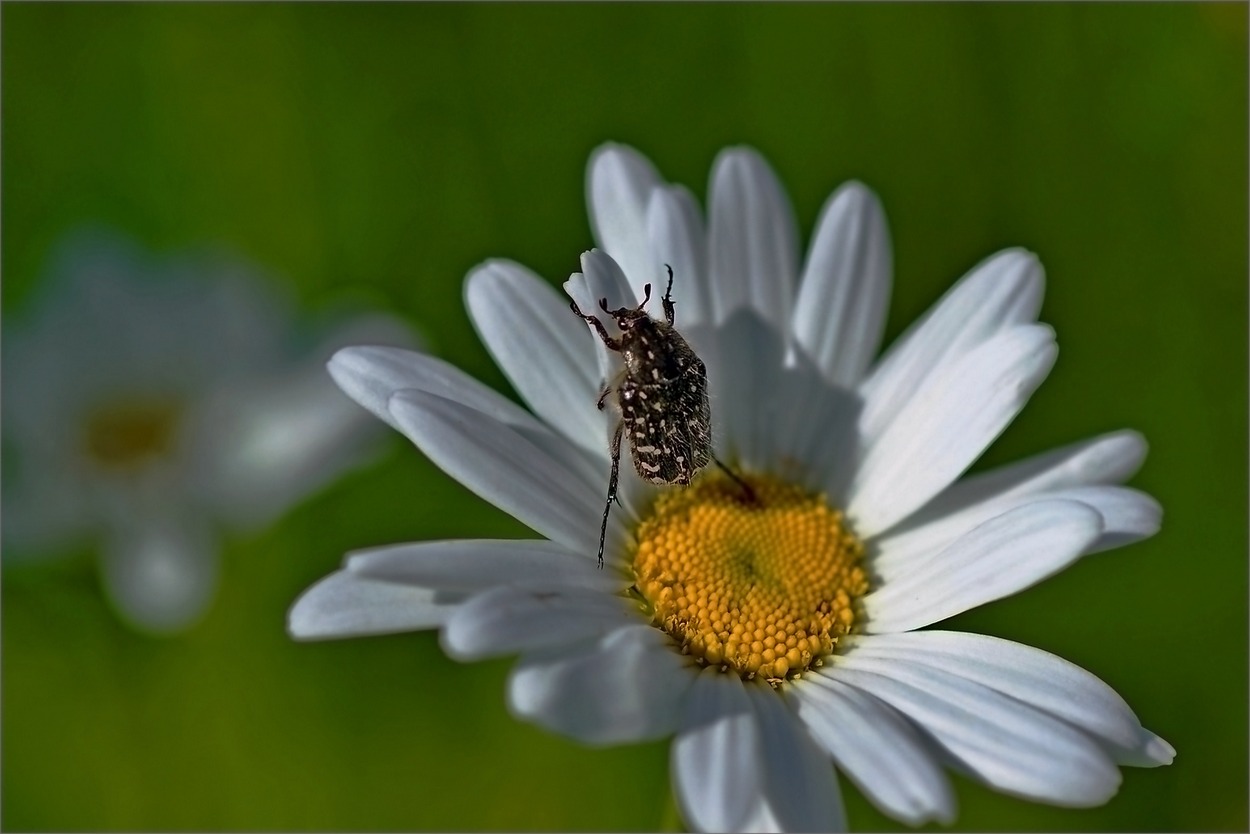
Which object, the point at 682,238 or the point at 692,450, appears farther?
the point at 682,238

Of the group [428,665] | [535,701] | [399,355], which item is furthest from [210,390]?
[535,701]

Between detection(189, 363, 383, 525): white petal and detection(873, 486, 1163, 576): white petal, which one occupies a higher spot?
detection(189, 363, 383, 525): white petal

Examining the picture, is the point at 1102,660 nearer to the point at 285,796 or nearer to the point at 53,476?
the point at 285,796

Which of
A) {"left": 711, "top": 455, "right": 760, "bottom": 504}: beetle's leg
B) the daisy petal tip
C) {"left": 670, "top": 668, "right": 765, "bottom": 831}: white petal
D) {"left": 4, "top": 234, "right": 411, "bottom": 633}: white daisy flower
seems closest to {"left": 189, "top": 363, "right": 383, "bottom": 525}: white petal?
{"left": 4, "top": 234, "right": 411, "bottom": 633}: white daisy flower

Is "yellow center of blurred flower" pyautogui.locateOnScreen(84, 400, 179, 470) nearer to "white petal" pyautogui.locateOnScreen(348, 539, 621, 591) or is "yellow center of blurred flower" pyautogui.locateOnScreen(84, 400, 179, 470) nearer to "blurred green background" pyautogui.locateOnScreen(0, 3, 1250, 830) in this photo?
"blurred green background" pyautogui.locateOnScreen(0, 3, 1250, 830)

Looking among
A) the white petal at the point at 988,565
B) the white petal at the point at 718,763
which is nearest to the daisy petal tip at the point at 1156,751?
the white petal at the point at 988,565

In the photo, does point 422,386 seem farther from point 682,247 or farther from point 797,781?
point 797,781
